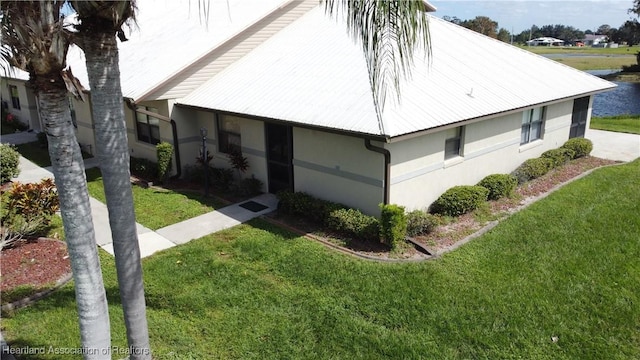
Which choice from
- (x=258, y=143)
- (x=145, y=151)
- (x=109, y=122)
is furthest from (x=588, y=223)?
(x=145, y=151)

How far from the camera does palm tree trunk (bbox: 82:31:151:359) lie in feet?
14.9

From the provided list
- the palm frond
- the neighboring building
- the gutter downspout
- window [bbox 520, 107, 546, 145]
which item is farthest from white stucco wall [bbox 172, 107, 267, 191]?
the neighboring building

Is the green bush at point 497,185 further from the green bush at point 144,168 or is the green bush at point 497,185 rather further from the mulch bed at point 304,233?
the green bush at point 144,168

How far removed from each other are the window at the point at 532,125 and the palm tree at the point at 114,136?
42.9ft

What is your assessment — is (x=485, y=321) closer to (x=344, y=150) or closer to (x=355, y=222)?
(x=355, y=222)

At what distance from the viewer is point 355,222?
10414 mm

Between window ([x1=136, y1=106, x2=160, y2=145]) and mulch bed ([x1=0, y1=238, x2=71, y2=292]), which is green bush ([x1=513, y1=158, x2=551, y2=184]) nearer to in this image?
window ([x1=136, y1=106, x2=160, y2=145])

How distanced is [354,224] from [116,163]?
6391 mm

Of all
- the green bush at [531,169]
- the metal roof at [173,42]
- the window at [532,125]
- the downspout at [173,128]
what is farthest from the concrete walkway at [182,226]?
the window at [532,125]

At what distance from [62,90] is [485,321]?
667 cm

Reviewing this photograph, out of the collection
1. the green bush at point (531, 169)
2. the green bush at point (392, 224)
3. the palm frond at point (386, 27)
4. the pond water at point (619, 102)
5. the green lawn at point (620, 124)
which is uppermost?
the palm frond at point (386, 27)

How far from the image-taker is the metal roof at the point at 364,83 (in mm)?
10891

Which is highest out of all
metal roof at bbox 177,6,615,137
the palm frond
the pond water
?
the palm frond

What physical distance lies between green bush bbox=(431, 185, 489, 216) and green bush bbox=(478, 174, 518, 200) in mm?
842
